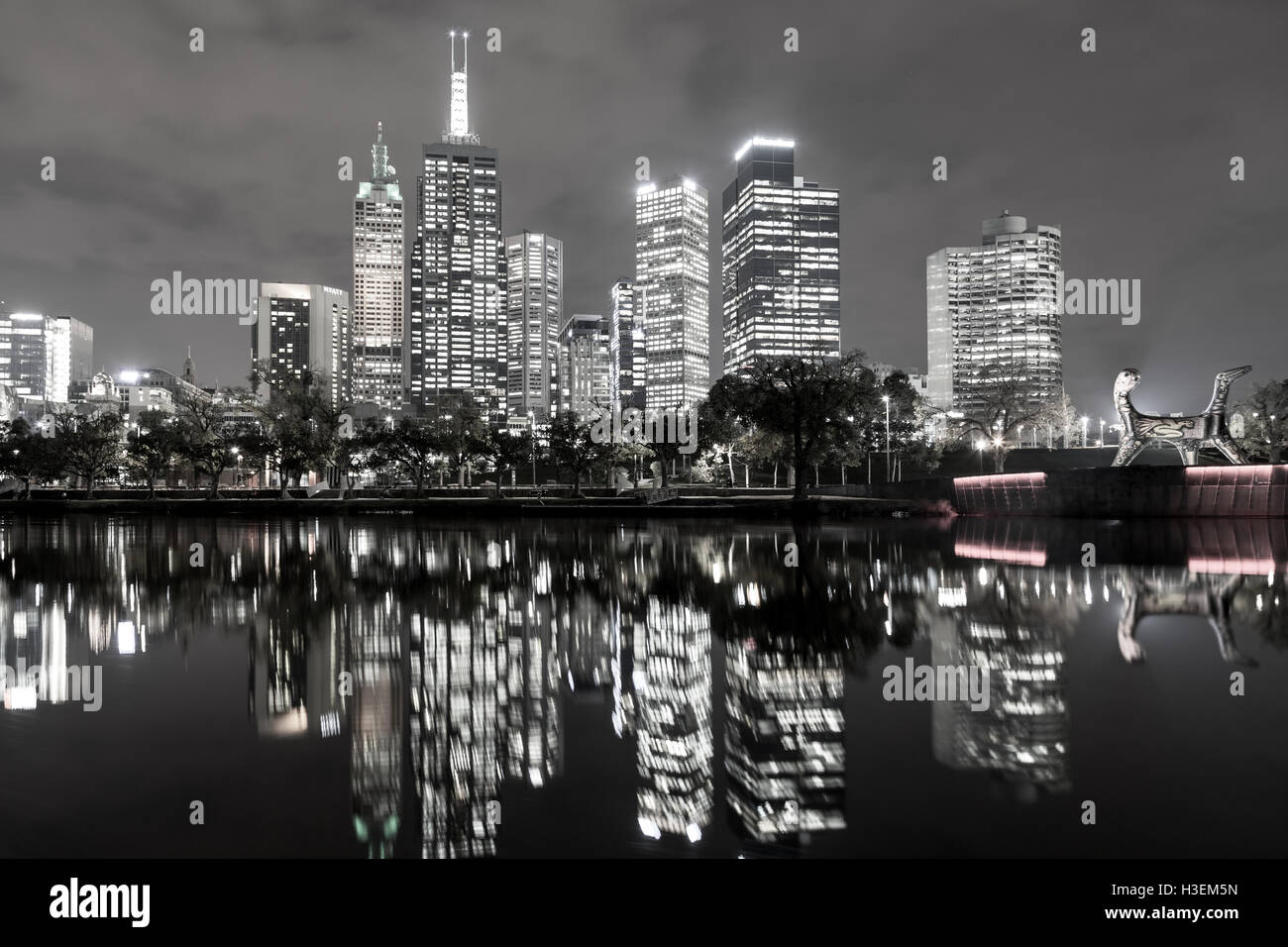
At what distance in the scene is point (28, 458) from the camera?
204 ft

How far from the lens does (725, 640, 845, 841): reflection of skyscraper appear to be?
169 inches

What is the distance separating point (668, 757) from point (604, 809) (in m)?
1.00

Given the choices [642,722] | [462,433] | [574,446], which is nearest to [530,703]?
[642,722]

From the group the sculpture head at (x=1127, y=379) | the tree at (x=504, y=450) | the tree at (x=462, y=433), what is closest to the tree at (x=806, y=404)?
the sculpture head at (x=1127, y=379)

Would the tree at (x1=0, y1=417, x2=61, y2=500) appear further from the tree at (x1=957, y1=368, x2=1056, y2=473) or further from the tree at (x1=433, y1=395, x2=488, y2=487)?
the tree at (x1=957, y1=368, x2=1056, y2=473)

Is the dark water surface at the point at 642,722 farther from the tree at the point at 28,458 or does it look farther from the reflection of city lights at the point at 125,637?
the tree at the point at 28,458

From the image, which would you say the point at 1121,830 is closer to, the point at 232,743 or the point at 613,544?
the point at 232,743

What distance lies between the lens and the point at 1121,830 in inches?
156

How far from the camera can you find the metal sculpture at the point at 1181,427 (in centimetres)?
3556

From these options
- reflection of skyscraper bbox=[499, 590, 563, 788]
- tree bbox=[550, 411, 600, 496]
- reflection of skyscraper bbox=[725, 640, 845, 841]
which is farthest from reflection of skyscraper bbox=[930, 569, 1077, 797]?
tree bbox=[550, 411, 600, 496]

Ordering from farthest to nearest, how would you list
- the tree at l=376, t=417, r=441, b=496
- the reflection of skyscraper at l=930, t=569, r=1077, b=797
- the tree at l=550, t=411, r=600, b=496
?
1. the tree at l=376, t=417, r=441, b=496
2. the tree at l=550, t=411, r=600, b=496
3. the reflection of skyscraper at l=930, t=569, r=1077, b=797

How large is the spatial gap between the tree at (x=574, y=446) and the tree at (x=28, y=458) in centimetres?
4188

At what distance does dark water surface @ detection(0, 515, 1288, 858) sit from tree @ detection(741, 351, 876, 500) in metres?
31.6
